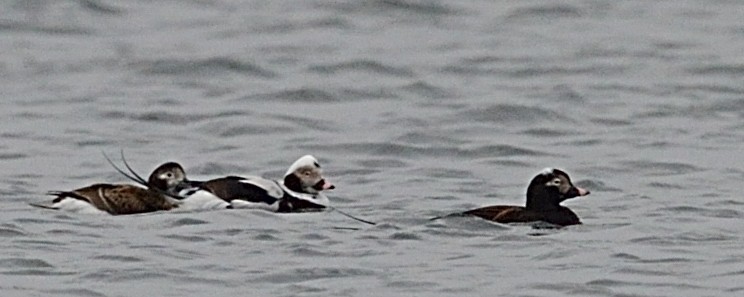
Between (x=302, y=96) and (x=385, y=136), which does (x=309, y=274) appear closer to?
(x=385, y=136)

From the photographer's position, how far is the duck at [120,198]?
13.0 m

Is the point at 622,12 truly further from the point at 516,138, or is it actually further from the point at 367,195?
the point at 367,195

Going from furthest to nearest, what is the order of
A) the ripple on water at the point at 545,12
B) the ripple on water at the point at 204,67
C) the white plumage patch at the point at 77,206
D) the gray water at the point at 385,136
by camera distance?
the ripple on water at the point at 545,12, the ripple on water at the point at 204,67, the white plumage patch at the point at 77,206, the gray water at the point at 385,136

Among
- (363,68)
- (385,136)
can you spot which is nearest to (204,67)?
(363,68)

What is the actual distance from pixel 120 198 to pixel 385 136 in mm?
4309

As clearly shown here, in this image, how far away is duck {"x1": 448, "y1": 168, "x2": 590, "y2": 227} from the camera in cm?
1288

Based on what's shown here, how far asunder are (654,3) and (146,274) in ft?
47.4

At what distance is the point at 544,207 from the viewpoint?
13.1 meters

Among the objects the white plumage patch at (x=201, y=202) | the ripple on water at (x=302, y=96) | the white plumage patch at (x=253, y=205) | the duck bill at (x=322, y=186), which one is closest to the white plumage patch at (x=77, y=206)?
the white plumage patch at (x=201, y=202)

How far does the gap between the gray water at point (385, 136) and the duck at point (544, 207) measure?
0.16m

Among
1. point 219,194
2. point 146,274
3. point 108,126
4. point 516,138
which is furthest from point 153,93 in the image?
point 146,274

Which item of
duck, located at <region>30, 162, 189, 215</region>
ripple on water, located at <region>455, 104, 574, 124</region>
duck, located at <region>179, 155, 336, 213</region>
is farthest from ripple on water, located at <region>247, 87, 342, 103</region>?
duck, located at <region>30, 162, 189, 215</region>

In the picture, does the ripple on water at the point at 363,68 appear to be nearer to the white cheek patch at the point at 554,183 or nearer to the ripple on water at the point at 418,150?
the ripple on water at the point at 418,150

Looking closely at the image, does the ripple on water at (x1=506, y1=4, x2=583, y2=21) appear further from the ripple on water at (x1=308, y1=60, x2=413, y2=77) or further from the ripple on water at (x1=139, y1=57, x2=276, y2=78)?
the ripple on water at (x1=139, y1=57, x2=276, y2=78)
